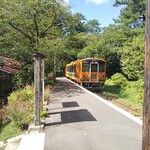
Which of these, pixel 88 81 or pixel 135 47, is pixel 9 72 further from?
pixel 135 47

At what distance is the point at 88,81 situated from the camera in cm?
2322

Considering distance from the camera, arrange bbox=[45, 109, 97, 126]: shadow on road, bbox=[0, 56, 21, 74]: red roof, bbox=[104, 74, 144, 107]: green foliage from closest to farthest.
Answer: bbox=[45, 109, 97, 126]: shadow on road < bbox=[0, 56, 21, 74]: red roof < bbox=[104, 74, 144, 107]: green foliage

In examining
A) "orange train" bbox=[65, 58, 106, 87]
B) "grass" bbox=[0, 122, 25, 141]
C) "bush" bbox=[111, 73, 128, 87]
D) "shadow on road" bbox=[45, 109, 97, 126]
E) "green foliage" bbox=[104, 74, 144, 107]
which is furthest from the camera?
"bush" bbox=[111, 73, 128, 87]

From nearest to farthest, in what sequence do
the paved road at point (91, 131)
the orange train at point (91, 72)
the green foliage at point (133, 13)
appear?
the paved road at point (91, 131)
the orange train at point (91, 72)
the green foliage at point (133, 13)

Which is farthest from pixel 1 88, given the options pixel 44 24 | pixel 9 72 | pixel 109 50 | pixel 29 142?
pixel 109 50

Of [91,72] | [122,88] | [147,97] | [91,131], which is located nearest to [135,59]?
[122,88]

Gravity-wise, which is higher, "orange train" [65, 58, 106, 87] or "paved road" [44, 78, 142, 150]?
"orange train" [65, 58, 106, 87]

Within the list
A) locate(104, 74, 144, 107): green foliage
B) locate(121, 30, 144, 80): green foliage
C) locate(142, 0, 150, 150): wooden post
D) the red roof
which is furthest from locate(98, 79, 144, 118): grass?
locate(142, 0, 150, 150): wooden post

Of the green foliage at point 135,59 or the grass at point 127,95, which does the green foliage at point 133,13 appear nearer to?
the green foliage at point 135,59

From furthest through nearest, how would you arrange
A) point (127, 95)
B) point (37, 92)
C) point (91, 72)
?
1. point (91, 72)
2. point (127, 95)
3. point (37, 92)

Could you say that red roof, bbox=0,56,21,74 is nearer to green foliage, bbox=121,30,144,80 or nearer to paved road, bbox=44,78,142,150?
paved road, bbox=44,78,142,150

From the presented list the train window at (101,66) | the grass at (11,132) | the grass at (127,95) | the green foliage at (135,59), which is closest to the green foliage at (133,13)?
the green foliage at (135,59)

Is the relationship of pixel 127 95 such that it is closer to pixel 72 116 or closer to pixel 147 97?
Result: pixel 72 116

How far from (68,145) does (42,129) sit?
1.81 meters
